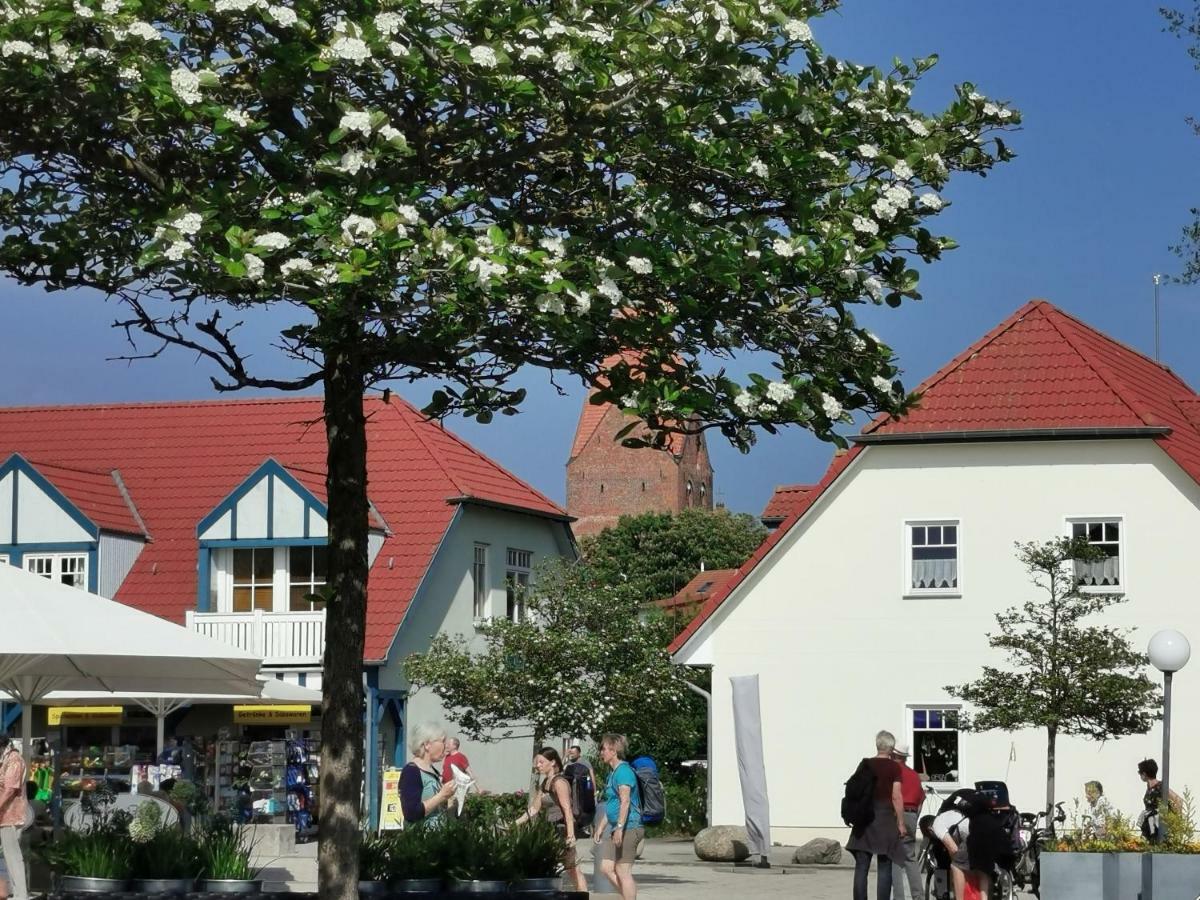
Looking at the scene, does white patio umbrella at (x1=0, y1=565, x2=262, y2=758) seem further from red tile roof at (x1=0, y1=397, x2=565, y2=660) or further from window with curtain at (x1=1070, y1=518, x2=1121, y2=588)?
red tile roof at (x1=0, y1=397, x2=565, y2=660)

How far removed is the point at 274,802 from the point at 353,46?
88.9ft

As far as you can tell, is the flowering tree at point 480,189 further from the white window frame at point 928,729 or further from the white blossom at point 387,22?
the white window frame at point 928,729

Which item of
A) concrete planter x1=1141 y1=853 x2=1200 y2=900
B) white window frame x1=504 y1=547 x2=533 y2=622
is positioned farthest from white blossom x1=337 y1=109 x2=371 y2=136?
white window frame x1=504 y1=547 x2=533 y2=622

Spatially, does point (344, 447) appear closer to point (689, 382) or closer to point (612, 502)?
point (689, 382)

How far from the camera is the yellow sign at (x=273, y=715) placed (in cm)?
3788

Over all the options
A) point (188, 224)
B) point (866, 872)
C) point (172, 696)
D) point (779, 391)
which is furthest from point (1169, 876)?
point (188, 224)

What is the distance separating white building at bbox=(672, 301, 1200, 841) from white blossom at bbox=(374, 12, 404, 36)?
25109mm

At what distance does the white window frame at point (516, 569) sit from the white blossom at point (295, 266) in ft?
113

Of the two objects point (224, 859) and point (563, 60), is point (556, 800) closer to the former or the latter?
point (224, 859)

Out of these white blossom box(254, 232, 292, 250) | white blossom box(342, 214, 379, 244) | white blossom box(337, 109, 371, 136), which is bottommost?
white blossom box(254, 232, 292, 250)

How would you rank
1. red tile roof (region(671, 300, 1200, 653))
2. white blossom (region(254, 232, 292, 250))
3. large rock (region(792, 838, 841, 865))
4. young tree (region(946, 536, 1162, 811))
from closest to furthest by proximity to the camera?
white blossom (region(254, 232, 292, 250))
young tree (region(946, 536, 1162, 811))
large rock (region(792, 838, 841, 865))
red tile roof (region(671, 300, 1200, 653))

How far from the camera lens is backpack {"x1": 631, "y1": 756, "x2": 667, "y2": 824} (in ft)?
57.6

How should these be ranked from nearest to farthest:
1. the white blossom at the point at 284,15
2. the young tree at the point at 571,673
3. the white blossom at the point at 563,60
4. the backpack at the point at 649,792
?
the white blossom at the point at 284,15 → the white blossom at the point at 563,60 → the backpack at the point at 649,792 → the young tree at the point at 571,673

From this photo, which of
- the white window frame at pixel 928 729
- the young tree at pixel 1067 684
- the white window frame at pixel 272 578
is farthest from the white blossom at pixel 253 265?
the white window frame at pixel 272 578
